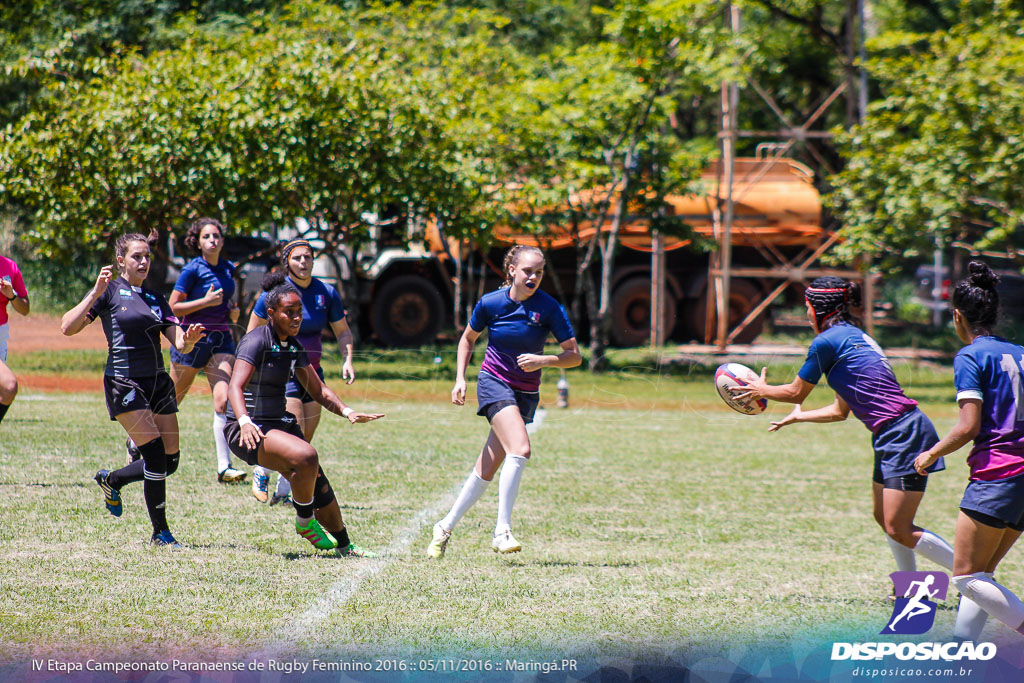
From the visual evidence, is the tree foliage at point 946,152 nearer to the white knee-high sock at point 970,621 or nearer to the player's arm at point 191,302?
the white knee-high sock at point 970,621

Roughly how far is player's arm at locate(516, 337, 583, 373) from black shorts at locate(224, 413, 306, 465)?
1.37m

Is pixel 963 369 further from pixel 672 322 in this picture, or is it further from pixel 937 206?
pixel 672 322

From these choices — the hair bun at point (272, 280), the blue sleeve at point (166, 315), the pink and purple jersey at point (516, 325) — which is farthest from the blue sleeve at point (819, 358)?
the blue sleeve at point (166, 315)

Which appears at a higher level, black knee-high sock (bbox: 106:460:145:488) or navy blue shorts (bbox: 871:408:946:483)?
navy blue shorts (bbox: 871:408:946:483)

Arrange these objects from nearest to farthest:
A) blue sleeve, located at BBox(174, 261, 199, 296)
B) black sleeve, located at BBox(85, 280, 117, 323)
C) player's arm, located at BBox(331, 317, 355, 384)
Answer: black sleeve, located at BBox(85, 280, 117, 323)
player's arm, located at BBox(331, 317, 355, 384)
blue sleeve, located at BBox(174, 261, 199, 296)

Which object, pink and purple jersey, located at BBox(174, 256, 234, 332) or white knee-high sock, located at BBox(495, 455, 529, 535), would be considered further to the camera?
pink and purple jersey, located at BBox(174, 256, 234, 332)

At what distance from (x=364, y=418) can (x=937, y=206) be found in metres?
13.7

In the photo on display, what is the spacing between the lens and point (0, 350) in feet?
20.8

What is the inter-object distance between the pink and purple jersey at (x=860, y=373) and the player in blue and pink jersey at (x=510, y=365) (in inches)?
56.9

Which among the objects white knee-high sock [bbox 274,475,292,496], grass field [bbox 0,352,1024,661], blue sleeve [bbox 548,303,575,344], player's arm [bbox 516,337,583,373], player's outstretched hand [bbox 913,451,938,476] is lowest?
grass field [bbox 0,352,1024,661]

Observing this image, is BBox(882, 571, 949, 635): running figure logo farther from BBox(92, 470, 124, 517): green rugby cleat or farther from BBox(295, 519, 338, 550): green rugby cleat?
BBox(92, 470, 124, 517): green rugby cleat

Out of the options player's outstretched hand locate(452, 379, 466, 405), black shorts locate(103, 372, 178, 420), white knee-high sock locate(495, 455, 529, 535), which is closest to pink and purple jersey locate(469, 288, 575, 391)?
player's outstretched hand locate(452, 379, 466, 405)

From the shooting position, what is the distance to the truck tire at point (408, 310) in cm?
2088

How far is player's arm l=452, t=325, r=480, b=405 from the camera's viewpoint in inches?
244
